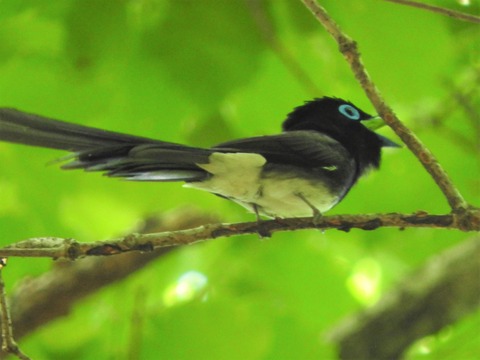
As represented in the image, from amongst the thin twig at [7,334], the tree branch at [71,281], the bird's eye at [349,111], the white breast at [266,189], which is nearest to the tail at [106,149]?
the white breast at [266,189]

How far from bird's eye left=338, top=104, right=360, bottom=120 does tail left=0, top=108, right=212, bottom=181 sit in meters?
0.56

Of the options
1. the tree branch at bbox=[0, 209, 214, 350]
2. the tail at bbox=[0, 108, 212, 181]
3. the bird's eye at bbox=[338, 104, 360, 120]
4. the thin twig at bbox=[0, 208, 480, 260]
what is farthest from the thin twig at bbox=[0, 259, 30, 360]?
the tree branch at bbox=[0, 209, 214, 350]

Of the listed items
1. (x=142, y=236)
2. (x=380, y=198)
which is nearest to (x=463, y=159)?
(x=380, y=198)

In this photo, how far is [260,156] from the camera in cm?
227

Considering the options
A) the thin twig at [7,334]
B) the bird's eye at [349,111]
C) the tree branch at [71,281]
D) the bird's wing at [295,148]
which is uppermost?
the bird's eye at [349,111]

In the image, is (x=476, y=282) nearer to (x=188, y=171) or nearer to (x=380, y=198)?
(x=380, y=198)

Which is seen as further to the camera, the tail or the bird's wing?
the bird's wing

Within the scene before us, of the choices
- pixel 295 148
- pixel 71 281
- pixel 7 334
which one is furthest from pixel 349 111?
pixel 71 281

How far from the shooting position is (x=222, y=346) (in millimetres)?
2660

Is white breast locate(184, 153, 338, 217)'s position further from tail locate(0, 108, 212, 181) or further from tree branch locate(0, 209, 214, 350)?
tree branch locate(0, 209, 214, 350)

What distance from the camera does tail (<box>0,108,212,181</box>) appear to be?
1656mm

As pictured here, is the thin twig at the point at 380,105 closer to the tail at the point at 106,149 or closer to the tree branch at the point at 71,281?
the tail at the point at 106,149

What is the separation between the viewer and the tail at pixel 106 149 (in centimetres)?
166

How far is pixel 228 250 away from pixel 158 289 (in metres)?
0.39
